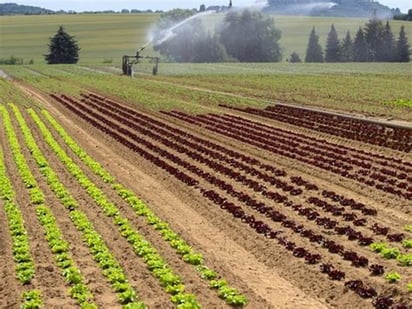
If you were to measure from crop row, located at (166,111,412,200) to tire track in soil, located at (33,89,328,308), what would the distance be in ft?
17.5

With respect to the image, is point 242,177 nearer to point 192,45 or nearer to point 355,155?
point 355,155

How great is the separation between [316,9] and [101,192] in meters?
165

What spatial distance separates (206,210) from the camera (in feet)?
55.4

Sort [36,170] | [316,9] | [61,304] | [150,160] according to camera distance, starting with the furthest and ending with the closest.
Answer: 1. [316,9]
2. [150,160]
3. [36,170]
4. [61,304]

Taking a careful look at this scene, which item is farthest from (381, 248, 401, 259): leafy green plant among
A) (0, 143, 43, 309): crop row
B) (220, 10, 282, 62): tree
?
(220, 10, 282, 62): tree

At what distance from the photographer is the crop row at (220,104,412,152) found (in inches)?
1065

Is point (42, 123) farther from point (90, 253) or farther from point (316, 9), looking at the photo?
point (316, 9)

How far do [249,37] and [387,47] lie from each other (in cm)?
2551

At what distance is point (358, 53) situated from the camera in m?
118

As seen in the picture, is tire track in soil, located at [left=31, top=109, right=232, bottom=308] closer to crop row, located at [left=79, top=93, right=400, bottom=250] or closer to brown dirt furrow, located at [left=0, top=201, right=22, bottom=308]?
brown dirt furrow, located at [left=0, top=201, right=22, bottom=308]

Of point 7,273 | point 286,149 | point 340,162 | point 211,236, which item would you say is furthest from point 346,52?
point 7,273

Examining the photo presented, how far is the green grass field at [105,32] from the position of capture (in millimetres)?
127625

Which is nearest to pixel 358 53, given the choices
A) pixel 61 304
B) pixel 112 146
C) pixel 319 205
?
pixel 112 146

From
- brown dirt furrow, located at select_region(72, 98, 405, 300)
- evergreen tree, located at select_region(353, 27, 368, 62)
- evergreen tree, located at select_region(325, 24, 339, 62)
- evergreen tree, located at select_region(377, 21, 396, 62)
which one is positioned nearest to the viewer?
brown dirt furrow, located at select_region(72, 98, 405, 300)
